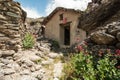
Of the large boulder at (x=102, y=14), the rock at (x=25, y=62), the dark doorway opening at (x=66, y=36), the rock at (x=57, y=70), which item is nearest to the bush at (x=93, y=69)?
the rock at (x=57, y=70)

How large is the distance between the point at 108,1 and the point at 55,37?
30.0ft

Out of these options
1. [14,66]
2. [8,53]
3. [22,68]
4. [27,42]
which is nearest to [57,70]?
[22,68]

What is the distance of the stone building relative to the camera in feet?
53.4

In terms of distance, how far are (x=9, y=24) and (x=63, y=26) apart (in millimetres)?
9909

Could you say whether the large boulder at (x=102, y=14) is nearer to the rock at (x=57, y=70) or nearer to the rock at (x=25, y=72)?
the rock at (x=57, y=70)

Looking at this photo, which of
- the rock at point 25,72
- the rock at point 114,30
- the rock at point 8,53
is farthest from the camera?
the rock at point 8,53

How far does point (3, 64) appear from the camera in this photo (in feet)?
26.3

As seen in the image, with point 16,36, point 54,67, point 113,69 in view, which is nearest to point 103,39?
point 113,69

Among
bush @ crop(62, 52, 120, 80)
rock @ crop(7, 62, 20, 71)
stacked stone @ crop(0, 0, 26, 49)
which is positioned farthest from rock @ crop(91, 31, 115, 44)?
stacked stone @ crop(0, 0, 26, 49)

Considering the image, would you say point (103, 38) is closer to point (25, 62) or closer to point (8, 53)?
point (25, 62)

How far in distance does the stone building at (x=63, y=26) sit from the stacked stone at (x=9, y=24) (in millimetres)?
7066

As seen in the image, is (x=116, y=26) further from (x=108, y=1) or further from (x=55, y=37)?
(x=55, y=37)

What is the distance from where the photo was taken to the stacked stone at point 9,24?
8656mm

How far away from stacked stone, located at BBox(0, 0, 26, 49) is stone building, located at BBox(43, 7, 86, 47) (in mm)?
7066
